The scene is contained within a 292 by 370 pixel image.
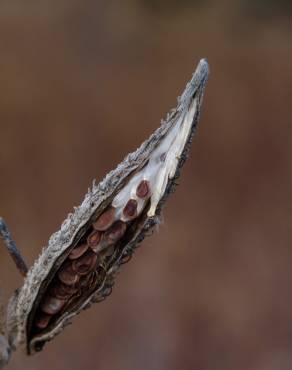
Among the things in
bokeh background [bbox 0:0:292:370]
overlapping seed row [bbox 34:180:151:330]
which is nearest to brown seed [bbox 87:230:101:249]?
overlapping seed row [bbox 34:180:151:330]

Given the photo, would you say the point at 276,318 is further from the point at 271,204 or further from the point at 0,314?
the point at 0,314

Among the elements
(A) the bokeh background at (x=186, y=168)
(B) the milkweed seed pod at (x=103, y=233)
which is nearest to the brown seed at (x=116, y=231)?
(B) the milkweed seed pod at (x=103, y=233)

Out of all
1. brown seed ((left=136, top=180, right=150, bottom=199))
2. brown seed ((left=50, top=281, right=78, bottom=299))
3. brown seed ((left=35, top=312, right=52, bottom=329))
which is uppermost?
brown seed ((left=136, top=180, right=150, bottom=199))

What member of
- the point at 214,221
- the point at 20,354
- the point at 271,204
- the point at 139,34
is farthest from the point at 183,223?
the point at 20,354

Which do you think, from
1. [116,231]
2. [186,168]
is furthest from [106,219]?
[186,168]

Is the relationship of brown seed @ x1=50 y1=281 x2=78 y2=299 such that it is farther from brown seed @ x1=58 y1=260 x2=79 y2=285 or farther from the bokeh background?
the bokeh background

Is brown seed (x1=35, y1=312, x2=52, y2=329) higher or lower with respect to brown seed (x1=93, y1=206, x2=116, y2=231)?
lower

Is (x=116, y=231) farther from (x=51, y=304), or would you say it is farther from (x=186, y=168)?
(x=186, y=168)
